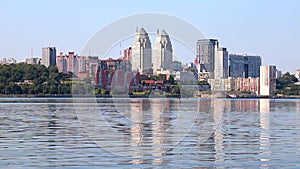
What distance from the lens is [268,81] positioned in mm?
182750

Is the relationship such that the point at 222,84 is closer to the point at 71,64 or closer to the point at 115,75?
the point at 71,64

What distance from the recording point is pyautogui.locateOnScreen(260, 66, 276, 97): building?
591 ft

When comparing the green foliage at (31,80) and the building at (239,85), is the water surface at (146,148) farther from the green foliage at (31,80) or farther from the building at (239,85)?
the building at (239,85)

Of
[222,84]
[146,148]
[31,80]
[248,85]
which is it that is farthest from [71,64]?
[146,148]

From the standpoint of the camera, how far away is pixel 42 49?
198 metres

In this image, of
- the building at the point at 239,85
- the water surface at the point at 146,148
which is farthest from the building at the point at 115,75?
the building at the point at 239,85

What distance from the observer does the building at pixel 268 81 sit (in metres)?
180

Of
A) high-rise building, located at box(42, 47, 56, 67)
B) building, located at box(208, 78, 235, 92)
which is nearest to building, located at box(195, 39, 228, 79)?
building, located at box(208, 78, 235, 92)

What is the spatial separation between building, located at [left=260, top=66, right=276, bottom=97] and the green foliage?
5748cm

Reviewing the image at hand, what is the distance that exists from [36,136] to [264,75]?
165 m

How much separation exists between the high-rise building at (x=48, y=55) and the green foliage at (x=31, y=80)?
32293 millimetres

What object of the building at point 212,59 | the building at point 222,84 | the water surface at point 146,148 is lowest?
the water surface at point 146,148

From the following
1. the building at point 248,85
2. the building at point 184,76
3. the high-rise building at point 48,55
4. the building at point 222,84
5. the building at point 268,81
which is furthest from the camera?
the high-rise building at point 48,55

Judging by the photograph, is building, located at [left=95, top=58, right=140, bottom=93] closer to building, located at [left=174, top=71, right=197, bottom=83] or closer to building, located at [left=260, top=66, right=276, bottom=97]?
building, located at [left=174, top=71, right=197, bottom=83]
